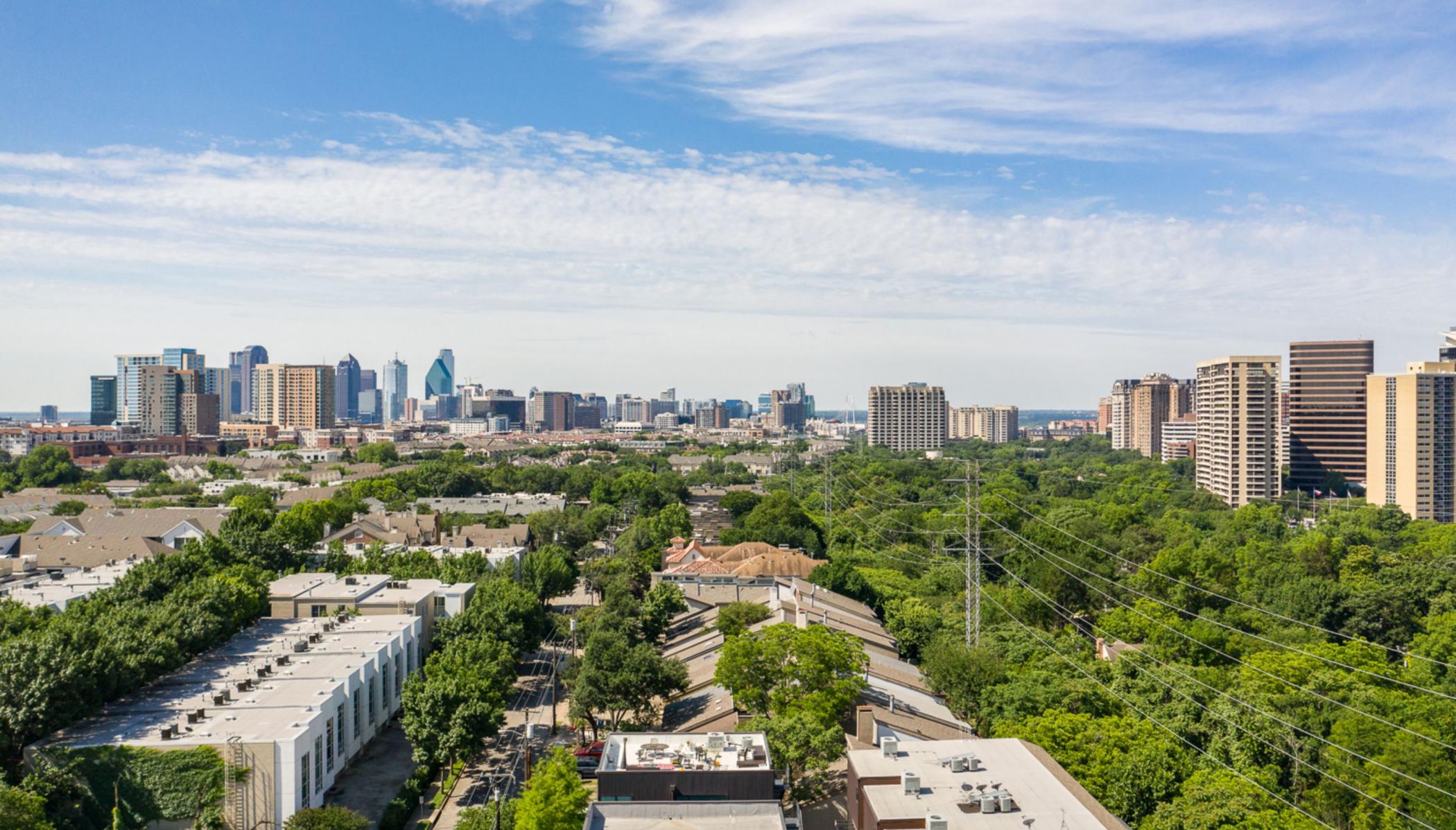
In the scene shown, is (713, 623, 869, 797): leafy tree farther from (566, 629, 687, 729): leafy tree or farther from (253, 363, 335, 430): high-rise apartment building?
(253, 363, 335, 430): high-rise apartment building

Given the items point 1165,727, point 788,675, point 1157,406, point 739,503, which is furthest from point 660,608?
point 1157,406

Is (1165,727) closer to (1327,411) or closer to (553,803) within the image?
(553,803)

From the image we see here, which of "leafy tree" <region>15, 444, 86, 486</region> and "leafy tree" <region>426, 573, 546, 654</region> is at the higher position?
"leafy tree" <region>15, 444, 86, 486</region>

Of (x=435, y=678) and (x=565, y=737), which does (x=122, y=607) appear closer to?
(x=435, y=678)

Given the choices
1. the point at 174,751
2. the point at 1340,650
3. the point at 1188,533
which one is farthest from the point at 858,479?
the point at 174,751

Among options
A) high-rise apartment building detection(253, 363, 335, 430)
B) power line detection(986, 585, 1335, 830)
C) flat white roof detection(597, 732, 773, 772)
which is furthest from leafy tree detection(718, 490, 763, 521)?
high-rise apartment building detection(253, 363, 335, 430)

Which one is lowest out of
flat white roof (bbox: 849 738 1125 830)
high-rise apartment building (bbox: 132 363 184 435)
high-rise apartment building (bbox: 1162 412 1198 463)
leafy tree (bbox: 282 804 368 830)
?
leafy tree (bbox: 282 804 368 830)
